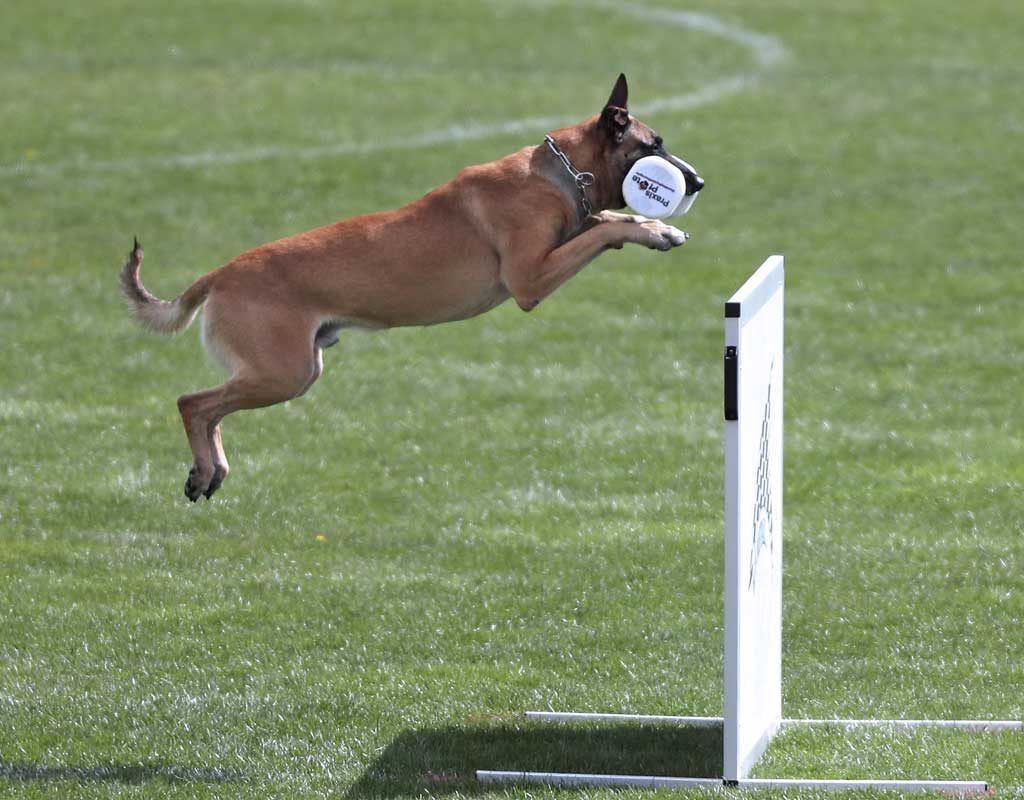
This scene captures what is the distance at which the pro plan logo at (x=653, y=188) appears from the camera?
7.65 m

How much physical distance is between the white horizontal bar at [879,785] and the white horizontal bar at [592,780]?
17 centimetres

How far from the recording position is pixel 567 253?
25.1ft

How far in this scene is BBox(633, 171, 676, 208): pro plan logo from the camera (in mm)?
7652

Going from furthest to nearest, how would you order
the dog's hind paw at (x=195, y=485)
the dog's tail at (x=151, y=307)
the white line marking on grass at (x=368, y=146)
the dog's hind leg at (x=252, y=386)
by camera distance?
the white line marking on grass at (x=368, y=146)
the dog's tail at (x=151, y=307)
the dog's hind paw at (x=195, y=485)
the dog's hind leg at (x=252, y=386)

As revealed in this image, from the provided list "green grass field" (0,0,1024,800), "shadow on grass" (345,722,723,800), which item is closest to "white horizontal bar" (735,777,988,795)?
"green grass field" (0,0,1024,800)

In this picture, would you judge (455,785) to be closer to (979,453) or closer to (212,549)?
(212,549)

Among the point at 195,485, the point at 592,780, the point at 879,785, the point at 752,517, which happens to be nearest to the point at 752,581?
the point at 752,517

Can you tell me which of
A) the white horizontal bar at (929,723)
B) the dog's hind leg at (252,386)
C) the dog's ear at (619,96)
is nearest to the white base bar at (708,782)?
the white horizontal bar at (929,723)

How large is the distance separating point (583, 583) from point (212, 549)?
2.22 m

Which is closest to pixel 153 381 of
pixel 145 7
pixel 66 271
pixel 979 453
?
pixel 66 271

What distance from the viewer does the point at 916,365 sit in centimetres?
1492

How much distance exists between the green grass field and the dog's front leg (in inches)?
76.6

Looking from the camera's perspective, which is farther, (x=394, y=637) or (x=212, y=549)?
(x=212, y=549)

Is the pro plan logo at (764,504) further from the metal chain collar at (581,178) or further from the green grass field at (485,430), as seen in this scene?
the metal chain collar at (581,178)
